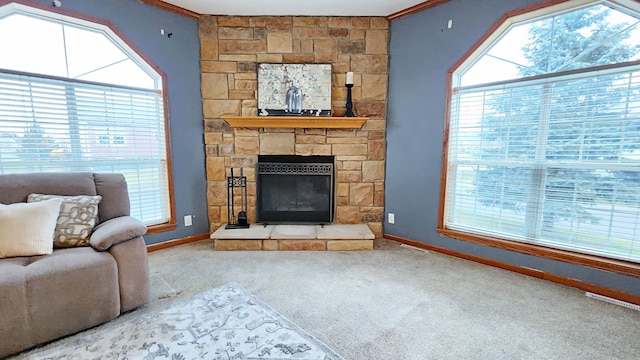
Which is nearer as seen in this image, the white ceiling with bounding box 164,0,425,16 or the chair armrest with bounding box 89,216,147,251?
the chair armrest with bounding box 89,216,147,251

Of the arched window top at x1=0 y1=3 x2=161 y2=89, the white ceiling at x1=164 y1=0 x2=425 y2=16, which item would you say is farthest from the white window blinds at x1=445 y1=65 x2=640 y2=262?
the arched window top at x1=0 y1=3 x2=161 y2=89

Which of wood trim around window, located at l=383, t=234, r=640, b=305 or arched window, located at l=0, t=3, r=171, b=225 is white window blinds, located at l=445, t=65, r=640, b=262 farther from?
arched window, located at l=0, t=3, r=171, b=225

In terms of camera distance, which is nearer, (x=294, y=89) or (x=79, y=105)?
(x=79, y=105)

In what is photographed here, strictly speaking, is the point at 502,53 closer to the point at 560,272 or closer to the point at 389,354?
the point at 560,272

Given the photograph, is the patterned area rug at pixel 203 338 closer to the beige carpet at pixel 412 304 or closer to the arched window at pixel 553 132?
the beige carpet at pixel 412 304

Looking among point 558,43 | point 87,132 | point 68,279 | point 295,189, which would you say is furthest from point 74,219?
point 558,43

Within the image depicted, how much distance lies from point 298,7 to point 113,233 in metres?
2.86

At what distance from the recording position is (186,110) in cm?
335

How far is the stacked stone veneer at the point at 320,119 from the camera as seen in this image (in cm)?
338

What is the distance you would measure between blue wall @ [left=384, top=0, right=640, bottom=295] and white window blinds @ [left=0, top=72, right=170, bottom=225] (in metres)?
2.76

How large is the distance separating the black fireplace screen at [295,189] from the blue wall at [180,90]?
0.76m

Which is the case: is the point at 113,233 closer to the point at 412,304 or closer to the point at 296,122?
the point at 296,122

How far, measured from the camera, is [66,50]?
2.56 metres

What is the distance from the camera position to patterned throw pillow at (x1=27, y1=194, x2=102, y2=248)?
1.97m
